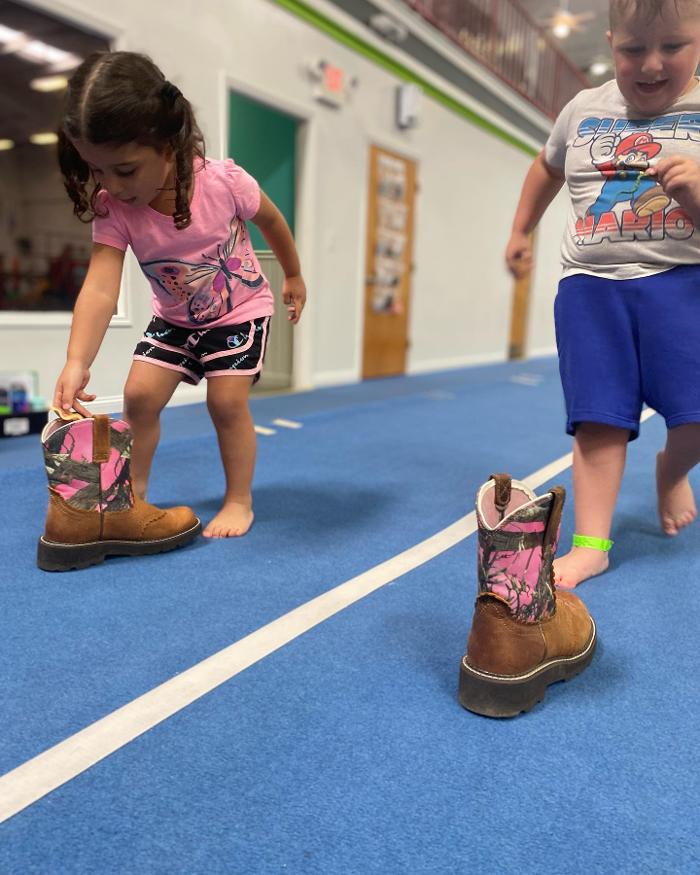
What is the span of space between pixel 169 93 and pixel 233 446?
2.12 ft

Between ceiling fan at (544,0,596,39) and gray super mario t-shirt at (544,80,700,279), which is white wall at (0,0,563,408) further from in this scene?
ceiling fan at (544,0,596,39)

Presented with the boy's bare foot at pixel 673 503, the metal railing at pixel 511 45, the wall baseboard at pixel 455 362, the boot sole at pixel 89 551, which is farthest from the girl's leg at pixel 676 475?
the metal railing at pixel 511 45

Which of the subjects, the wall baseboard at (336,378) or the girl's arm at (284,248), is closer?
the girl's arm at (284,248)

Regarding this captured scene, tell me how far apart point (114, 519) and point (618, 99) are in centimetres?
112

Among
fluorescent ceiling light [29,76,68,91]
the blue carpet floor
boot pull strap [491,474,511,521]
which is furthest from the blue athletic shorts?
fluorescent ceiling light [29,76,68,91]

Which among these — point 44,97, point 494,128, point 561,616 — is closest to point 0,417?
point 561,616

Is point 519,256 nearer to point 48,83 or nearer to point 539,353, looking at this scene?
point 48,83

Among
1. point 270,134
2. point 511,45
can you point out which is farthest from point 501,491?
point 511,45

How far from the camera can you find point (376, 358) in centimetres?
448

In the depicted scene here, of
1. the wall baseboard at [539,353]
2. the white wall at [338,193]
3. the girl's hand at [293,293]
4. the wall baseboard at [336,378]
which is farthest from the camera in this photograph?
the wall baseboard at [539,353]

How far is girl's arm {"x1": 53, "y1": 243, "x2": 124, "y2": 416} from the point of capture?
3.55ft

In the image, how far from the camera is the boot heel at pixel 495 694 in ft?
2.52

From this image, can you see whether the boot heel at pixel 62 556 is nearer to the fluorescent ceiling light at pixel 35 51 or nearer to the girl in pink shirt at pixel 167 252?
the girl in pink shirt at pixel 167 252

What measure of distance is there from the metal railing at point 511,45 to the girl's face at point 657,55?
3.82 meters
